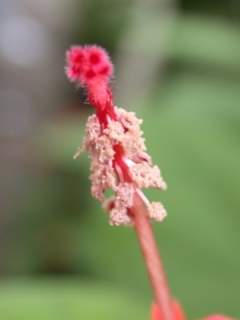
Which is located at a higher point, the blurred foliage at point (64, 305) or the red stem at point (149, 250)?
the blurred foliage at point (64, 305)

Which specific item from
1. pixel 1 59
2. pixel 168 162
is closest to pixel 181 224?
pixel 168 162

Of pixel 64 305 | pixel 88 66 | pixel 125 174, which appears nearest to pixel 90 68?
pixel 88 66

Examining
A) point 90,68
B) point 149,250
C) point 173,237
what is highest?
point 173,237

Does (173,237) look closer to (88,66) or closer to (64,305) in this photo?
(64,305)

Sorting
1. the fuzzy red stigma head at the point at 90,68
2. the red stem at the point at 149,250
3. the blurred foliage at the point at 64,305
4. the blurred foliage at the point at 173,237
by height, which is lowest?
the red stem at the point at 149,250

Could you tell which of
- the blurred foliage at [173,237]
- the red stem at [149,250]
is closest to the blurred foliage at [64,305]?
the blurred foliage at [173,237]

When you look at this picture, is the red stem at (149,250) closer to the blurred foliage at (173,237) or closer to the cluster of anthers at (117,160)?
the cluster of anthers at (117,160)

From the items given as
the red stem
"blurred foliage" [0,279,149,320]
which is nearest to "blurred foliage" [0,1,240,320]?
"blurred foliage" [0,279,149,320]
